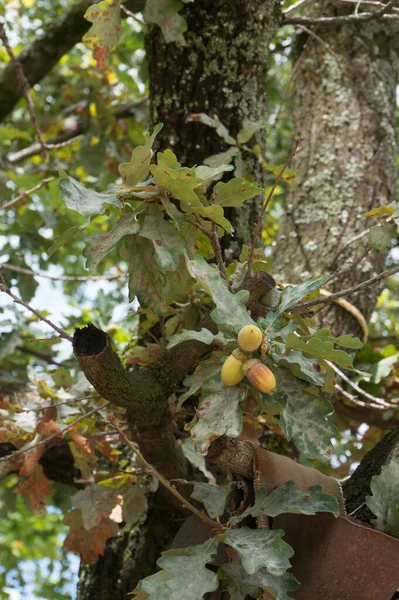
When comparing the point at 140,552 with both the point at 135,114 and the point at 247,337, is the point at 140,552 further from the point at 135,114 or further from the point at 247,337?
the point at 135,114

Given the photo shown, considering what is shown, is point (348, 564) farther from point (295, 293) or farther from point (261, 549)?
point (295, 293)

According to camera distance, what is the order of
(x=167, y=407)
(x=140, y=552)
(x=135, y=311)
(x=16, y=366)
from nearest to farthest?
(x=167, y=407), (x=135, y=311), (x=140, y=552), (x=16, y=366)

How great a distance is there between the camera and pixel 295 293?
1072mm

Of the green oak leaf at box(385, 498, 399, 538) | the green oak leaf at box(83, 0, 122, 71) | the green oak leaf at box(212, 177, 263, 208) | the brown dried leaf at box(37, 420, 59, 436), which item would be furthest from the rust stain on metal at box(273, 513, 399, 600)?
the green oak leaf at box(83, 0, 122, 71)

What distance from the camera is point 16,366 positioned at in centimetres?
258

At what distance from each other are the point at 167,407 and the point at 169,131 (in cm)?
78

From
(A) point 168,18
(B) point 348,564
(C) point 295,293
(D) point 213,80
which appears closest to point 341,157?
(D) point 213,80

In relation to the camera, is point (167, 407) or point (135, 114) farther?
point (135, 114)

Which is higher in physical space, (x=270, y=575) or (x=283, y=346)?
(x=283, y=346)

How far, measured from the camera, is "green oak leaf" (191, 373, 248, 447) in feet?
3.16

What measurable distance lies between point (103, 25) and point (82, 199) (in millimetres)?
778

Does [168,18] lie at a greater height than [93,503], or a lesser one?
greater

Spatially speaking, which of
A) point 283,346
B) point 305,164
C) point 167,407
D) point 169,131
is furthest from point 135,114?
point 283,346

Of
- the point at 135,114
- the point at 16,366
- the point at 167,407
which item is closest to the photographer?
the point at 167,407
